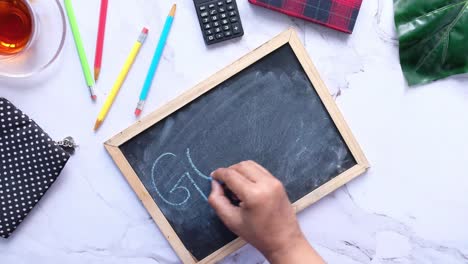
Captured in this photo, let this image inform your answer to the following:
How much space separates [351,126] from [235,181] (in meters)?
0.21

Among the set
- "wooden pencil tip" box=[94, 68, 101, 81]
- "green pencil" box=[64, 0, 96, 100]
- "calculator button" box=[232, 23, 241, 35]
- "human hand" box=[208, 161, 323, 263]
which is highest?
"green pencil" box=[64, 0, 96, 100]

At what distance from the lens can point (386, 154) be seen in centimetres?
78

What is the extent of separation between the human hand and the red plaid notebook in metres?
0.22

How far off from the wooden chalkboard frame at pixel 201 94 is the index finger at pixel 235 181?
4.3 inches

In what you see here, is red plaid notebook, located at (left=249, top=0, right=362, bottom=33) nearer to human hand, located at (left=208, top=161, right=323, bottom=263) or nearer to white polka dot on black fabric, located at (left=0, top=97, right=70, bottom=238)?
human hand, located at (left=208, top=161, right=323, bottom=263)

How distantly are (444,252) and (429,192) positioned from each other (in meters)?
0.09

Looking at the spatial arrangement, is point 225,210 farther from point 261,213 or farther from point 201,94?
point 201,94

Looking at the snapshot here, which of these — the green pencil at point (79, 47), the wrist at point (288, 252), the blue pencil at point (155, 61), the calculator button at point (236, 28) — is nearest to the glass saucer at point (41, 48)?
the green pencil at point (79, 47)

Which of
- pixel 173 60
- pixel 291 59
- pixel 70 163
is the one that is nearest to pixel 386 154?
pixel 291 59

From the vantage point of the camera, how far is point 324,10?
2.44 feet

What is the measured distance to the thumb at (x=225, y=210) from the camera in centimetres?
70

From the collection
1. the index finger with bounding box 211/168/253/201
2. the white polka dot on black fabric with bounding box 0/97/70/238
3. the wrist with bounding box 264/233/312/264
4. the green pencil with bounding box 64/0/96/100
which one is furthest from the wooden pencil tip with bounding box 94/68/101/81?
the wrist with bounding box 264/233/312/264

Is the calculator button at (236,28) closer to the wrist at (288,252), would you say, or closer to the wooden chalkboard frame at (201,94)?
the wooden chalkboard frame at (201,94)

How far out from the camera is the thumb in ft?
2.29
